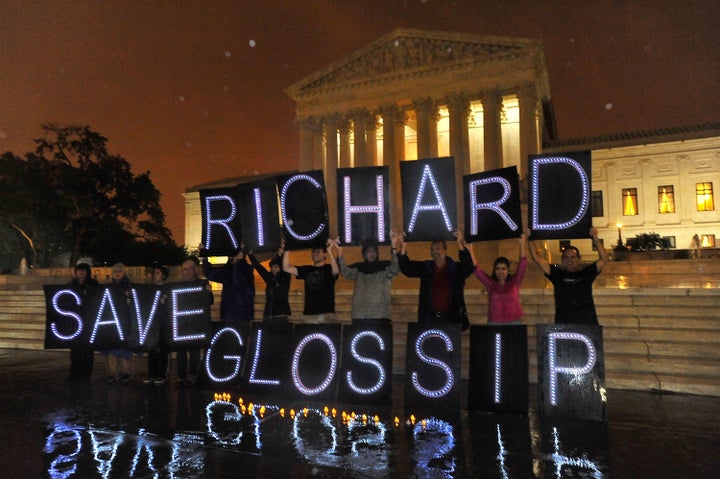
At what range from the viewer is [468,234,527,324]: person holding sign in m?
6.98

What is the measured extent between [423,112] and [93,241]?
30111 mm

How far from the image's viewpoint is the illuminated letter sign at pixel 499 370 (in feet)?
20.2

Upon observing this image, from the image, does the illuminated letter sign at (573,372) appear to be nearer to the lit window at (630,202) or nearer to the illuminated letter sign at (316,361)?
the illuminated letter sign at (316,361)

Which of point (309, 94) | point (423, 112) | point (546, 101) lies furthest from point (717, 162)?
point (309, 94)

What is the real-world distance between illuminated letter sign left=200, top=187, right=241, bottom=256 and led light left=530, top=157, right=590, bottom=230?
458cm

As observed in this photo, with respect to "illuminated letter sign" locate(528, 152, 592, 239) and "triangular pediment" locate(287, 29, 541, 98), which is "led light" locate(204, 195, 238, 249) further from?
"triangular pediment" locate(287, 29, 541, 98)

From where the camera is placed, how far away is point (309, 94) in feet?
132

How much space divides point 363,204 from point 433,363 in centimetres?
258

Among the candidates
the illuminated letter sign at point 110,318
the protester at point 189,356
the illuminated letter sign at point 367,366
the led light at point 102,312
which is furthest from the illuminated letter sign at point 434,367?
the led light at point 102,312

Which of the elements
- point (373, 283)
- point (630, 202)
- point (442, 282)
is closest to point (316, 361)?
point (373, 283)

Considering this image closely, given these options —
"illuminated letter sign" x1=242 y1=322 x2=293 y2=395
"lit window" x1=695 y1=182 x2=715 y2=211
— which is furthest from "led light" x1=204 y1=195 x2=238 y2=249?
"lit window" x1=695 y1=182 x2=715 y2=211

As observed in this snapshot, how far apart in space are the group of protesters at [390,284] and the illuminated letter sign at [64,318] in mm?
1082

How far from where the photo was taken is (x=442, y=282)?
7.12 metres

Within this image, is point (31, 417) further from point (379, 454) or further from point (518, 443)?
point (518, 443)
